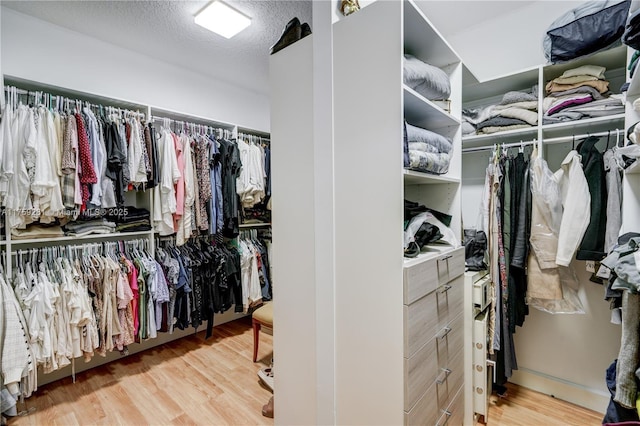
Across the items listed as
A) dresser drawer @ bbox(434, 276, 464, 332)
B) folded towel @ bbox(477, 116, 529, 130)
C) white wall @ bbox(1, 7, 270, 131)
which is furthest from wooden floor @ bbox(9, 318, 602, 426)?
white wall @ bbox(1, 7, 270, 131)

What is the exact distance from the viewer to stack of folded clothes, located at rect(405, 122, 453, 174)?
1.21 metres

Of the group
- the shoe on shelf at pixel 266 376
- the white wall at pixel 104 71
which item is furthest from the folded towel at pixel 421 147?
the white wall at pixel 104 71

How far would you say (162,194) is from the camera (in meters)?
2.40

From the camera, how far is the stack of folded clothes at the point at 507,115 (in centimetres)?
185

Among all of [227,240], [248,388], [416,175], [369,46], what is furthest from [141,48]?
[248,388]

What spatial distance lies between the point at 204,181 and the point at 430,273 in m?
2.07

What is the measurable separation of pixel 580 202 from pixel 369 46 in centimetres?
141

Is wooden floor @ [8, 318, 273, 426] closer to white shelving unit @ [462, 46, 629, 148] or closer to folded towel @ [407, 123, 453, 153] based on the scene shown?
folded towel @ [407, 123, 453, 153]

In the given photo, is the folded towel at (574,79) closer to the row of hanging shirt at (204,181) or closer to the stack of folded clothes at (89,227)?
the row of hanging shirt at (204,181)

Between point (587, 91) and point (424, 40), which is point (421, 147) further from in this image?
point (587, 91)

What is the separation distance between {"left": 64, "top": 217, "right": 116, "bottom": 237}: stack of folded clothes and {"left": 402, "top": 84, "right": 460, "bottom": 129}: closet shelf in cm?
226

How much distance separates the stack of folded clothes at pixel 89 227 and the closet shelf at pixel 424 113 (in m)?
2.26

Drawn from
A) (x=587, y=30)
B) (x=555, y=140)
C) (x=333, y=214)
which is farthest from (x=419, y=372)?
(x=587, y=30)

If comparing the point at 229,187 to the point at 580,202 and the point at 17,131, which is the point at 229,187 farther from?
the point at 580,202
